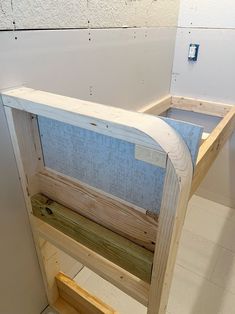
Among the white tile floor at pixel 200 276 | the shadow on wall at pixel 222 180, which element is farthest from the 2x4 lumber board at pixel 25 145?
the shadow on wall at pixel 222 180

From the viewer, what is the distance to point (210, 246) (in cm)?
162

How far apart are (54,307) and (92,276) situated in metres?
0.28

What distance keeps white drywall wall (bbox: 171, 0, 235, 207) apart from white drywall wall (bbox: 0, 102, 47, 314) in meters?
1.37

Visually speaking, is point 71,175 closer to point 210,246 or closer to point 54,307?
point 54,307

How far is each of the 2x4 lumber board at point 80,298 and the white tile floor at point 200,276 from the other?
7.4 inches

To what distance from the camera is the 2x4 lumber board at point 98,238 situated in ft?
2.17

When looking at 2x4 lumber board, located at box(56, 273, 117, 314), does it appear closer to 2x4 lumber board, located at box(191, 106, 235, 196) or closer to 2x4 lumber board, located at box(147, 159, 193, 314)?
2x4 lumber board, located at box(147, 159, 193, 314)

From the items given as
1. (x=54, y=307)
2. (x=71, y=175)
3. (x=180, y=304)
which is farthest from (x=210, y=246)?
(x=71, y=175)

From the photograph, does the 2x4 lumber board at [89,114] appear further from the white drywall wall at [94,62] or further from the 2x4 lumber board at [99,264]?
the 2x4 lumber board at [99,264]

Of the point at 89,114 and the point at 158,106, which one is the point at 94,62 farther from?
the point at 158,106

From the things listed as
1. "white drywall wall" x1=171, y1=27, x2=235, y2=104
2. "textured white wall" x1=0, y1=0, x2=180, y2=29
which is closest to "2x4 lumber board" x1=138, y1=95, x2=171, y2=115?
"white drywall wall" x1=171, y1=27, x2=235, y2=104

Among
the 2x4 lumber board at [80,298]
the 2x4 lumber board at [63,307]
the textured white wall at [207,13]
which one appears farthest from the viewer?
the textured white wall at [207,13]

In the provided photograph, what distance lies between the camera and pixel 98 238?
2.34 feet

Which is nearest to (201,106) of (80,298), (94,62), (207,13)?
(207,13)
